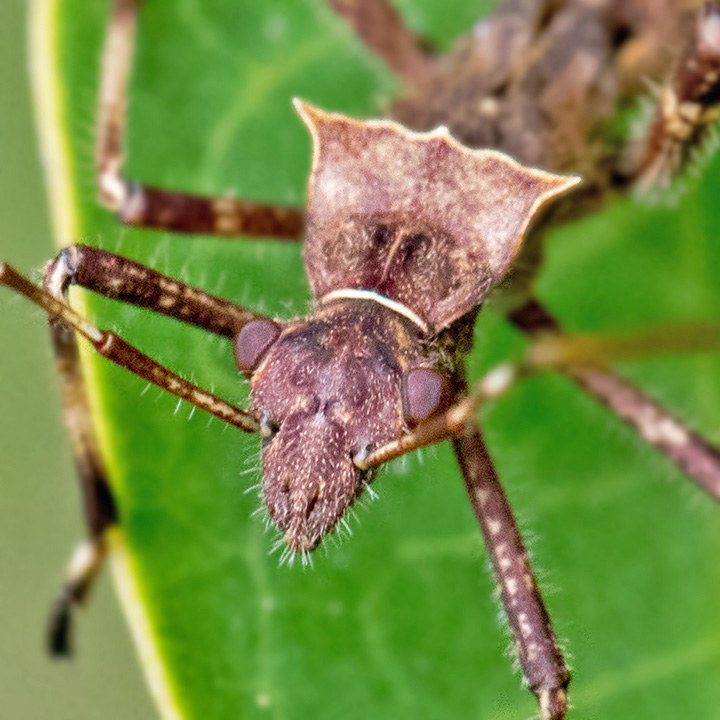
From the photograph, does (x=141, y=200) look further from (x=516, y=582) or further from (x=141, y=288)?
(x=516, y=582)

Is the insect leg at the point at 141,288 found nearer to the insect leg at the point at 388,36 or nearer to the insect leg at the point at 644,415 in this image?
the insect leg at the point at 644,415

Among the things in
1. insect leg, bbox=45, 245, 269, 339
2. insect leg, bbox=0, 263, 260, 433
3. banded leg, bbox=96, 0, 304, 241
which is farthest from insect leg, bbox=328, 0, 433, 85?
insect leg, bbox=0, 263, 260, 433

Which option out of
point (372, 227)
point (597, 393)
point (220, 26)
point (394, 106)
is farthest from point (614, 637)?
point (220, 26)

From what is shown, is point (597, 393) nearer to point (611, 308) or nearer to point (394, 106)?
point (611, 308)

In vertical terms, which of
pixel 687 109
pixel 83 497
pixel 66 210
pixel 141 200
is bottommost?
pixel 83 497

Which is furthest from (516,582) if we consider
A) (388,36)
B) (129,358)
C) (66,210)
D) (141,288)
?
(388,36)

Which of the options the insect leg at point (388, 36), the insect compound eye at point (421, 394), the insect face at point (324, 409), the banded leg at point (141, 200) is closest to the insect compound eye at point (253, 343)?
the insect face at point (324, 409)

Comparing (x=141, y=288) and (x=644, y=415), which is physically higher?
(x=644, y=415)
